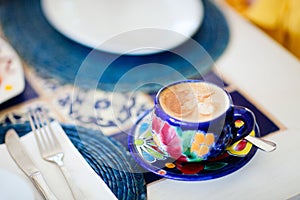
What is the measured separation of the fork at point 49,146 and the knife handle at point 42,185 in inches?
1.0

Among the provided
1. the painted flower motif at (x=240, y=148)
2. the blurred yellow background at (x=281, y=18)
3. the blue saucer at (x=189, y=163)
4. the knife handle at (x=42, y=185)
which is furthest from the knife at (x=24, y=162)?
the blurred yellow background at (x=281, y=18)

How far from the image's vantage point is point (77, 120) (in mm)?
726

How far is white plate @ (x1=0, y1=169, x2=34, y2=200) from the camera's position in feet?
1.82

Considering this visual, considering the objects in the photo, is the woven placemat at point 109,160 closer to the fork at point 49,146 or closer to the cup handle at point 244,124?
the fork at point 49,146

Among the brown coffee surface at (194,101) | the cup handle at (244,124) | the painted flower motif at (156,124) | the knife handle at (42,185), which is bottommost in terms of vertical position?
the knife handle at (42,185)

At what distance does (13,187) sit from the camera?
0.56 meters

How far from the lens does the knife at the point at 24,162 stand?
0.59m

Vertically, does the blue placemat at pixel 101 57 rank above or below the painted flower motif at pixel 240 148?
above

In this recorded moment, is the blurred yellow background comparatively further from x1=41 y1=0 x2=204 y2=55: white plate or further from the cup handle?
the cup handle

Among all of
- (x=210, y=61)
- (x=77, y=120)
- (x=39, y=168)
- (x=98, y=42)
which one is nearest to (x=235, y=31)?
(x=210, y=61)

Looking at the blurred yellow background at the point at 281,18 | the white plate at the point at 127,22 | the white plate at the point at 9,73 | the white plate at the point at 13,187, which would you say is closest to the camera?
the white plate at the point at 13,187

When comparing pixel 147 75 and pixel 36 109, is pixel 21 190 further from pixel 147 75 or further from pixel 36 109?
pixel 147 75

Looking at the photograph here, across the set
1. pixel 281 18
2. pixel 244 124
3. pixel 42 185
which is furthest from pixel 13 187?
pixel 281 18

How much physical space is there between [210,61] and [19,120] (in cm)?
32
